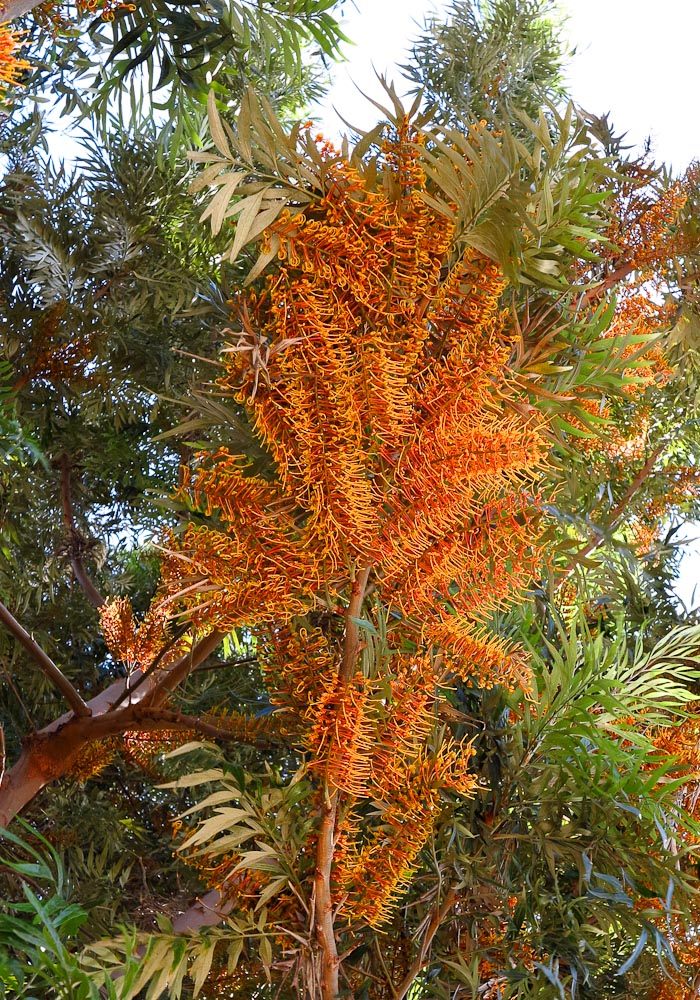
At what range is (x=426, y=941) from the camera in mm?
993

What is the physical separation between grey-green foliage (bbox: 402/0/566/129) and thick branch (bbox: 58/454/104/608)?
1054mm

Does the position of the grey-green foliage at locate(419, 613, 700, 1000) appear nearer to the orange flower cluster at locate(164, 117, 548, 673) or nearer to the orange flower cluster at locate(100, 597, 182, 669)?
the orange flower cluster at locate(164, 117, 548, 673)

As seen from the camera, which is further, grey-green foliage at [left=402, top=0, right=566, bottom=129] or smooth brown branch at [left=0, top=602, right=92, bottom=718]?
grey-green foliage at [left=402, top=0, right=566, bottom=129]

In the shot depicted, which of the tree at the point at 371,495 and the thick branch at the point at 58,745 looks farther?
the thick branch at the point at 58,745

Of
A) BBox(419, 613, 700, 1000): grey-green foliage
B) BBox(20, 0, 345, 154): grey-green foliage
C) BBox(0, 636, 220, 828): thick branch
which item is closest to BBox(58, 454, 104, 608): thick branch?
BBox(0, 636, 220, 828): thick branch

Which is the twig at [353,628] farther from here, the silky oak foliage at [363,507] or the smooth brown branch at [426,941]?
the smooth brown branch at [426,941]

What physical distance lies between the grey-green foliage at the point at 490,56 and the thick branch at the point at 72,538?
1.05 m

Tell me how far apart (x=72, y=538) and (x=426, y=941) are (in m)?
1.24

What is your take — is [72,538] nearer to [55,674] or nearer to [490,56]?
[55,674]

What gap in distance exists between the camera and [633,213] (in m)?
1.24

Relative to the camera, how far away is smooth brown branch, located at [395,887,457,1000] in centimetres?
98

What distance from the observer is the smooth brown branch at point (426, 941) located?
3.22 ft

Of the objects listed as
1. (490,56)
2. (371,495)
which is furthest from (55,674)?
(490,56)

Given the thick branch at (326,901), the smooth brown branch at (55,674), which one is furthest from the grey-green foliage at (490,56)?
the thick branch at (326,901)
